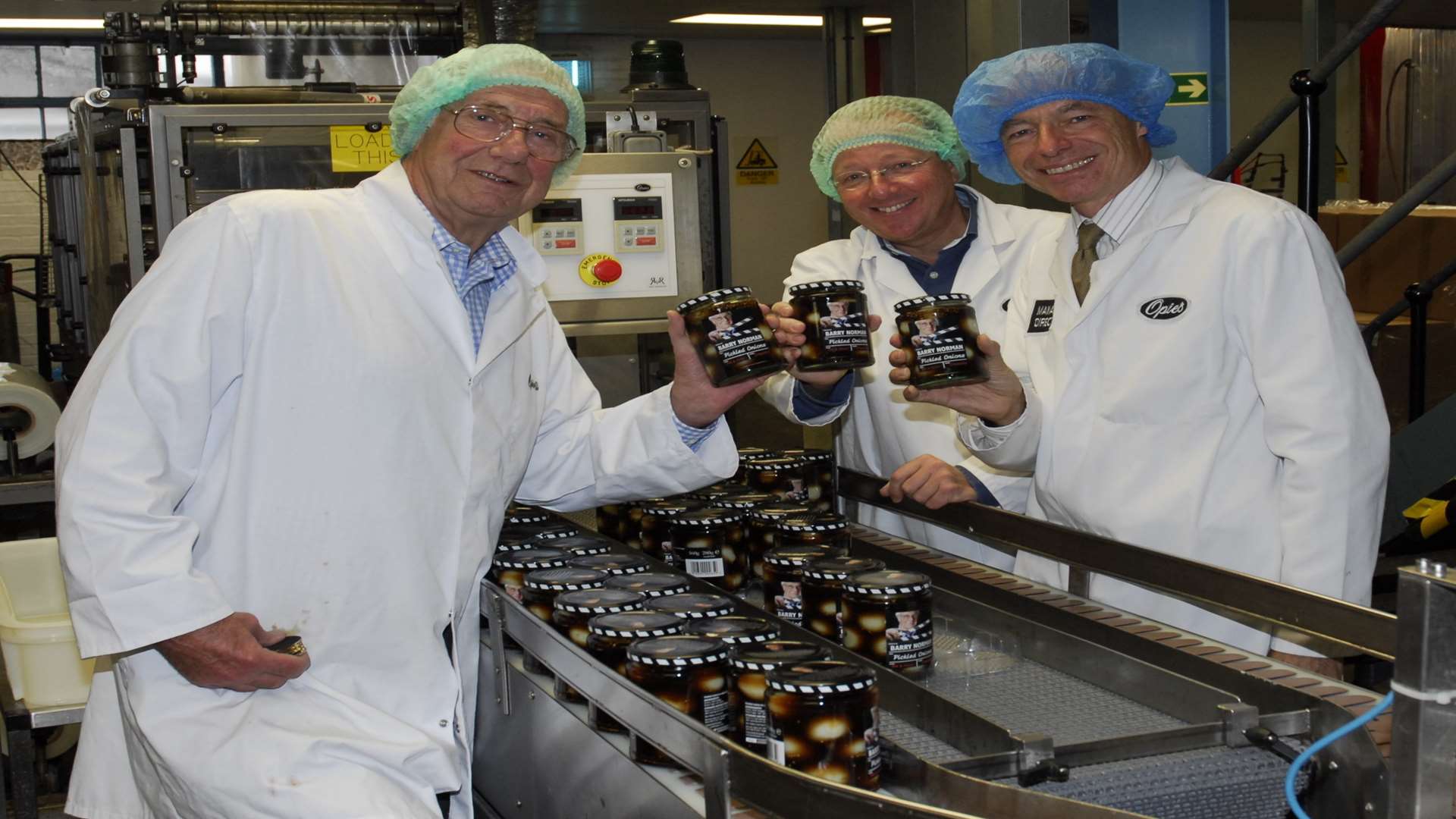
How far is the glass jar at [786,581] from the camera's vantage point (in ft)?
6.94

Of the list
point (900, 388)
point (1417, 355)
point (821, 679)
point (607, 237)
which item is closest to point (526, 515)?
point (900, 388)

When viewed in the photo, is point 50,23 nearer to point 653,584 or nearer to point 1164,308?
point 653,584

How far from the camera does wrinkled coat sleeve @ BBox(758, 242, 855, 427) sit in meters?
2.88

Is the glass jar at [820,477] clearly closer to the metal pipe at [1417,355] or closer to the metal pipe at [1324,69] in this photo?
the metal pipe at [1324,69]

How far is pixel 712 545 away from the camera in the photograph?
2.38 m

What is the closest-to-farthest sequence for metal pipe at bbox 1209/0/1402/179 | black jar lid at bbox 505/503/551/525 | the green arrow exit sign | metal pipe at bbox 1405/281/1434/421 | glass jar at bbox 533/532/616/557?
glass jar at bbox 533/532/616/557 → black jar lid at bbox 505/503/551/525 → metal pipe at bbox 1209/0/1402/179 → the green arrow exit sign → metal pipe at bbox 1405/281/1434/421

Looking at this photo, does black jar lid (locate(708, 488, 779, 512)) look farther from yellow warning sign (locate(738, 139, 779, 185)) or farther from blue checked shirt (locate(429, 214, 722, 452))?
yellow warning sign (locate(738, 139, 779, 185))

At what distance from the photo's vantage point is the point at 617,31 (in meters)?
11.2

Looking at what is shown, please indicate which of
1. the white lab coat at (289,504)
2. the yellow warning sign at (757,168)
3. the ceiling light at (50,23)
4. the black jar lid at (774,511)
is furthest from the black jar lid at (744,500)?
the yellow warning sign at (757,168)

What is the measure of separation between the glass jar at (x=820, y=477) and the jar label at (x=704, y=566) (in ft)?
1.57

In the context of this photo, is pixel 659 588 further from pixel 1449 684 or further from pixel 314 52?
pixel 314 52

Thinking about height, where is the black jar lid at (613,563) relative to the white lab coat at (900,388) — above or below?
below

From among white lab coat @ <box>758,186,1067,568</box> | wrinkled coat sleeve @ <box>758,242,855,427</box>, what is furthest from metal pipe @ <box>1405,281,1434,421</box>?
wrinkled coat sleeve @ <box>758,242,855,427</box>

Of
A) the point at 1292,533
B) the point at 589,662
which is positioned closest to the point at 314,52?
the point at 589,662
